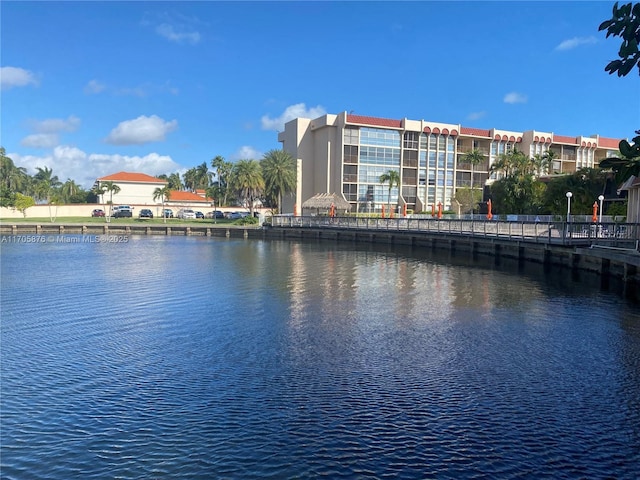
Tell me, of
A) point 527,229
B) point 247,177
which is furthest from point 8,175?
point 527,229

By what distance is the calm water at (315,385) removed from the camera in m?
7.17

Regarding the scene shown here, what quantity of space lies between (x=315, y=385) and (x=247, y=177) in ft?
228

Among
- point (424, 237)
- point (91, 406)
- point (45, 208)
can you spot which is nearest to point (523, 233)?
point (424, 237)

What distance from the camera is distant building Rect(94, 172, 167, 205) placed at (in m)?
94.7

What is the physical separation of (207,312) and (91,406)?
297 inches

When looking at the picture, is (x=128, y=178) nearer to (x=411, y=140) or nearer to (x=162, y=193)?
(x=162, y=193)

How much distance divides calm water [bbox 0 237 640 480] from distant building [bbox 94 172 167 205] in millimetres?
78800

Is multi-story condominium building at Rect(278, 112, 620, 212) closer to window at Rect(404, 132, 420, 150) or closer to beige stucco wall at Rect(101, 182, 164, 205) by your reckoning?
window at Rect(404, 132, 420, 150)

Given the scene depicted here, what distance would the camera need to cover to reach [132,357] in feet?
37.5

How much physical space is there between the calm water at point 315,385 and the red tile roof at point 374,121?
206ft

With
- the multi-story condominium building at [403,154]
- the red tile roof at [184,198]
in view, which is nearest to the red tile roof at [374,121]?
the multi-story condominium building at [403,154]

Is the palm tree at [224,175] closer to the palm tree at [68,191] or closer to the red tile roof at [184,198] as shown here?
the red tile roof at [184,198]

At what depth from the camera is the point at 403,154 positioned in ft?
275

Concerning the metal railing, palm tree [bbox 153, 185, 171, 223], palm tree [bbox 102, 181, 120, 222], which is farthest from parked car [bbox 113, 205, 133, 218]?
the metal railing
